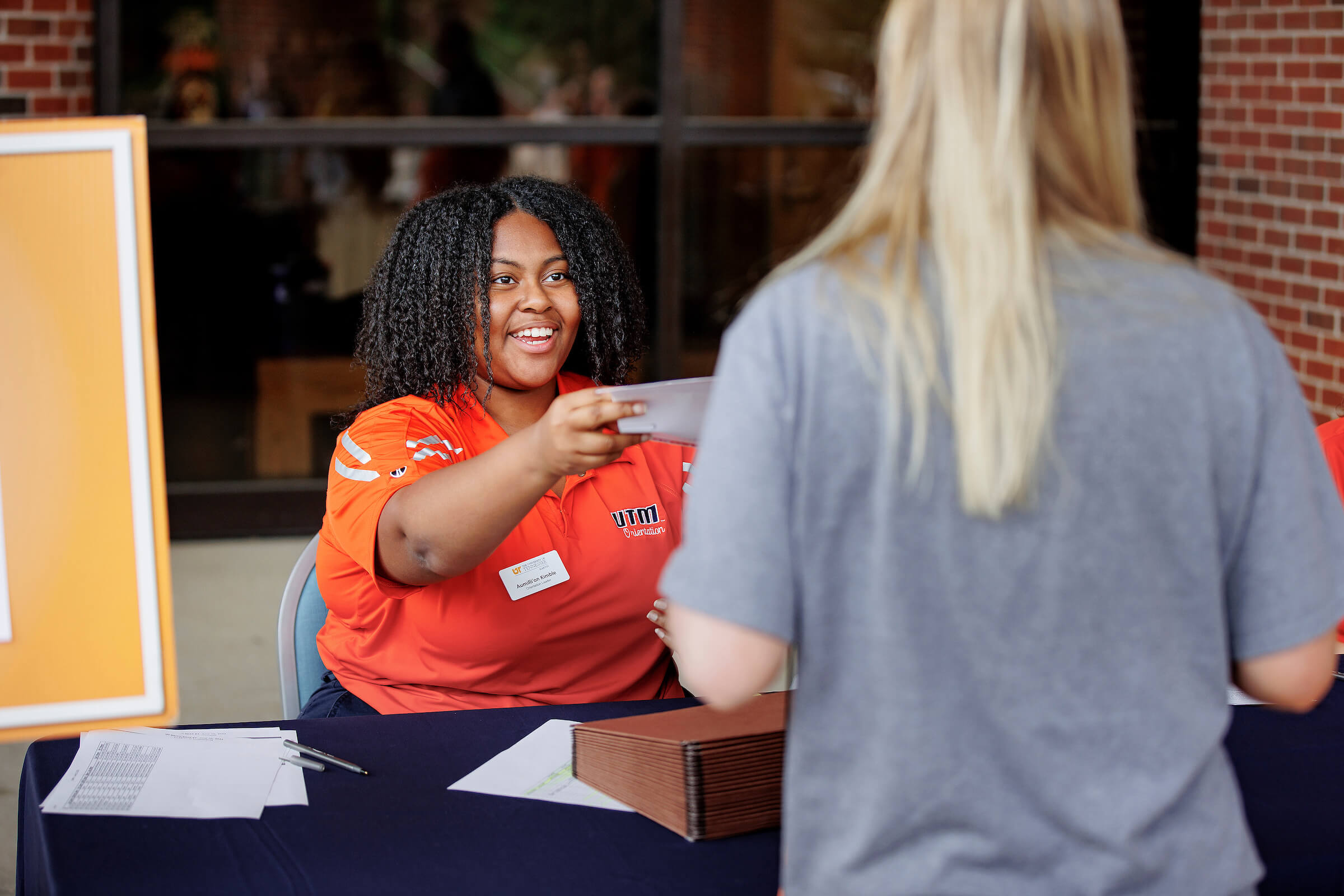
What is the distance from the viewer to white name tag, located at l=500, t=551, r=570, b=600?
1.93 meters

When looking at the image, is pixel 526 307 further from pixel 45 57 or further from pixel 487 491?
pixel 45 57

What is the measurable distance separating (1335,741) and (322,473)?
13.9 ft

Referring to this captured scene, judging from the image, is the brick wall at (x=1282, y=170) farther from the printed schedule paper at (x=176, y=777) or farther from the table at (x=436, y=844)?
the printed schedule paper at (x=176, y=777)

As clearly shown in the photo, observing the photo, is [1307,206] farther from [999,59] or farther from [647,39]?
[999,59]

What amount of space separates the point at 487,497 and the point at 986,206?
86cm

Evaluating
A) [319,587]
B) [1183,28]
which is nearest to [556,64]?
[1183,28]

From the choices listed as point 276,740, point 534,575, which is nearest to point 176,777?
point 276,740

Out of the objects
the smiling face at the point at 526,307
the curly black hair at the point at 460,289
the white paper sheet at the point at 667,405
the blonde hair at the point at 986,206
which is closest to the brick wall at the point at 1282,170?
the curly black hair at the point at 460,289

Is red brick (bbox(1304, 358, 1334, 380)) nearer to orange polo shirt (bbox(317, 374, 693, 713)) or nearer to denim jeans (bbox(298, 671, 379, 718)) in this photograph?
orange polo shirt (bbox(317, 374, 693, 713))

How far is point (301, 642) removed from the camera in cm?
216

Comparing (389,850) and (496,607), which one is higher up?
(496,607)

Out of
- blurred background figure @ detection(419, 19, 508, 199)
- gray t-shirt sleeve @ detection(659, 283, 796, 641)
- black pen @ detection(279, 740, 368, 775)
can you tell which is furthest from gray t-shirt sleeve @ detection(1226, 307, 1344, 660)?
blurred background figure @ detection(419, 19, 508, 199)

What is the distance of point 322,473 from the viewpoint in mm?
5211

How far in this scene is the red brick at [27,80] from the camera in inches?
168
